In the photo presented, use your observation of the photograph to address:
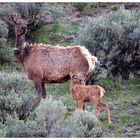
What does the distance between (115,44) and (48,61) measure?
9.47 feet

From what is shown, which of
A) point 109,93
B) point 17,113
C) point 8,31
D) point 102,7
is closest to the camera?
point 17,113

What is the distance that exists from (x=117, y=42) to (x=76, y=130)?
527 centimetres

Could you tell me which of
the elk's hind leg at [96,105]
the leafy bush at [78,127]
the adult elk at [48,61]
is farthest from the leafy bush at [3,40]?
the leafy bush at [78,127]

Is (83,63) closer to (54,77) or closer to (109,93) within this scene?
(54,77)

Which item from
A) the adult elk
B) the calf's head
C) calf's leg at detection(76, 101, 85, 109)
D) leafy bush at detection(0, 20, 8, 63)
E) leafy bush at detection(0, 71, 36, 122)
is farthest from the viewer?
leafy bush at detection(0, 20, 8, 63)

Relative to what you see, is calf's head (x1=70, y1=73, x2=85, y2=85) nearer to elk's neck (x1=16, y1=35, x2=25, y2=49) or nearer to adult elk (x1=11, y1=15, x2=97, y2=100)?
adult elk (x1=11, y1=15, x2=97, y2=100)

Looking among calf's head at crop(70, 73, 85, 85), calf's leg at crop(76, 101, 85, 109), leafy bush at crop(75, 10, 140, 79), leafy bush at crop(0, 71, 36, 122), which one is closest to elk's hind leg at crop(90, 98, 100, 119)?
calf's leg at crop(76, 101, 85, 109)

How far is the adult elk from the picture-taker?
11.6 meters

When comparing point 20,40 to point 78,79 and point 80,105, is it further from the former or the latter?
point 80,105

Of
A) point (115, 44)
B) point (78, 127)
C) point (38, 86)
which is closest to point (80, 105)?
point (38, 86)

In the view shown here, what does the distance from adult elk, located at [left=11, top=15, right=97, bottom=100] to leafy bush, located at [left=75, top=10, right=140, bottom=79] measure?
2426 mm

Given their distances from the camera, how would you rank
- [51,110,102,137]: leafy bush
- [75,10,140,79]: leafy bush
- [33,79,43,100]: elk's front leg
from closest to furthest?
1. [51,110,102,137]: leafy bush
2. [33,79,43,100]: elk's front leg
3. [75,10,140,79]: leafy bush

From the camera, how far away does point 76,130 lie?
31.0ft

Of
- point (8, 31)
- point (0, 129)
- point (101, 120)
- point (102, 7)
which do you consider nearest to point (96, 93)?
point (101, 120)
